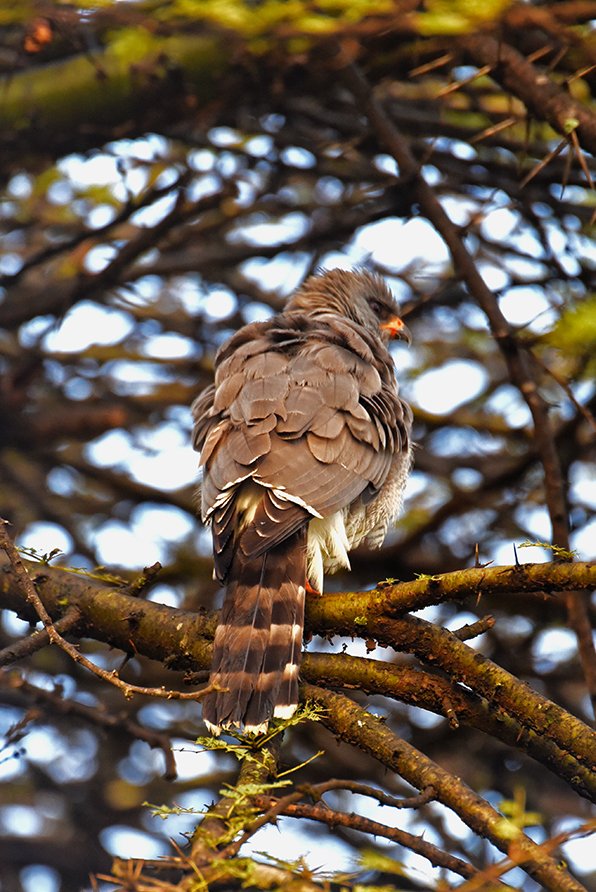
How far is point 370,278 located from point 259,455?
253 cm

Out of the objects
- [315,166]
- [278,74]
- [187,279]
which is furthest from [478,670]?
[187,279]

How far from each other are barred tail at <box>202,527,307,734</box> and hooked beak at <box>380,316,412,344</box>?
101 inches

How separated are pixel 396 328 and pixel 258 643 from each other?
3042mm

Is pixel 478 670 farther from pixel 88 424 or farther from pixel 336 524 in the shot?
pixel 88 424

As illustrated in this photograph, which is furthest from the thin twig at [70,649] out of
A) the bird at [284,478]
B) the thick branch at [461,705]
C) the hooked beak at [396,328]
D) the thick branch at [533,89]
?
the hooked beak at [396,328]

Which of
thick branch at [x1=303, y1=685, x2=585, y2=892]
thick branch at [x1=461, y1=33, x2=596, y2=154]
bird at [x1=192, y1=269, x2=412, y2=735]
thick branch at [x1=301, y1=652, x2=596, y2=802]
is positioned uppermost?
thick branch at [x1=461, y1=33, x2=596, y2=154]

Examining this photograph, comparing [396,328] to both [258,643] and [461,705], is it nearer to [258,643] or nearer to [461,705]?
[258,643]

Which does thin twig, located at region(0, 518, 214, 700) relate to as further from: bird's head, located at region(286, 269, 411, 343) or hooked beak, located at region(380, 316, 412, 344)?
hooked beak, located at region(380, 316, 412, 344)

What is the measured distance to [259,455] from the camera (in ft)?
13.6

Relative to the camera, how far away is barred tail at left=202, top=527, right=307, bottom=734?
137 inches

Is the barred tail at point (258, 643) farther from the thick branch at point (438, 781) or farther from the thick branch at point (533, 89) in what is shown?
the thick branch at point (533, 89)

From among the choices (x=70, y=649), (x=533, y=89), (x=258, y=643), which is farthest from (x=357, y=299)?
(x=70, y=649)

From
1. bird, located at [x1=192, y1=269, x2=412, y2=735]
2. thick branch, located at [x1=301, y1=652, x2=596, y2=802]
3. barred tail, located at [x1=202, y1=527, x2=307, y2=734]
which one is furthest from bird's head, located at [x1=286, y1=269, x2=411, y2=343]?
thick branch, located at [x1=301, y1=652, x2=596, y2=802]

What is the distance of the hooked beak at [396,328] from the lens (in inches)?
247
